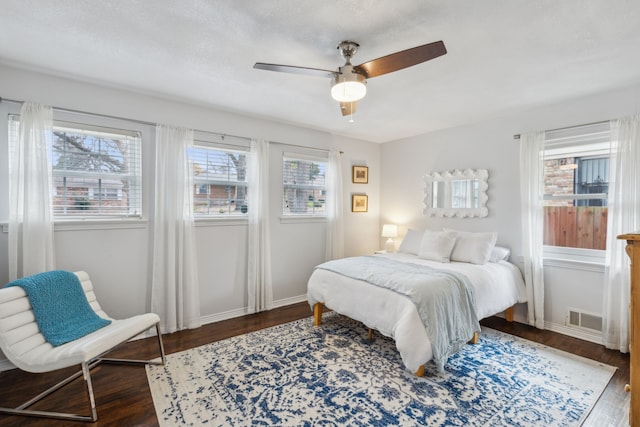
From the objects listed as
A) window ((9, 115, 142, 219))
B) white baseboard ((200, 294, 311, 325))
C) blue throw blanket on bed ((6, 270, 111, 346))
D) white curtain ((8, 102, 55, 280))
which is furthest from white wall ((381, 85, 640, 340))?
white curtain ((8, 102, 55, 280))

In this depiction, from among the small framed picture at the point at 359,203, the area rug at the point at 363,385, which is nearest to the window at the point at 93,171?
the area rug at the point at 363,385

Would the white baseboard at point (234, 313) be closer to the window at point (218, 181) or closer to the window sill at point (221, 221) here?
the window sill at point (221, 221)

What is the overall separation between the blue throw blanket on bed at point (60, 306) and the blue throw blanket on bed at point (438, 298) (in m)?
2.20

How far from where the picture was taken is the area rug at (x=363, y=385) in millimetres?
1919

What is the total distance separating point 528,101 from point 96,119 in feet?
14.3

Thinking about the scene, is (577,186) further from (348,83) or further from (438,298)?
(348,83)

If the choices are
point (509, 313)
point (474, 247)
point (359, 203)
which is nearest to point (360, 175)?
point (359, 203)

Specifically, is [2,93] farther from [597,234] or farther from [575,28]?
[597,234]

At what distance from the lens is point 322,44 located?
207 centimetres

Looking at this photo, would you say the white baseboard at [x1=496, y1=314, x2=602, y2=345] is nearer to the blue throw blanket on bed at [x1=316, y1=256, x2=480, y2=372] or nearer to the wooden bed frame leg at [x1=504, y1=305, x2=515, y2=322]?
the wooden bed frame leg at [x1=504, y1=305, x2=515, y2=322]

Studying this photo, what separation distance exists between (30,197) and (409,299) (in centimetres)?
325

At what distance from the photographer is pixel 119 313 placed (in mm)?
3006

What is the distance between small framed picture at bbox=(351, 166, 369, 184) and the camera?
192 inches

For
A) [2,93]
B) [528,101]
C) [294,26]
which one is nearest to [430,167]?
[528,101]
